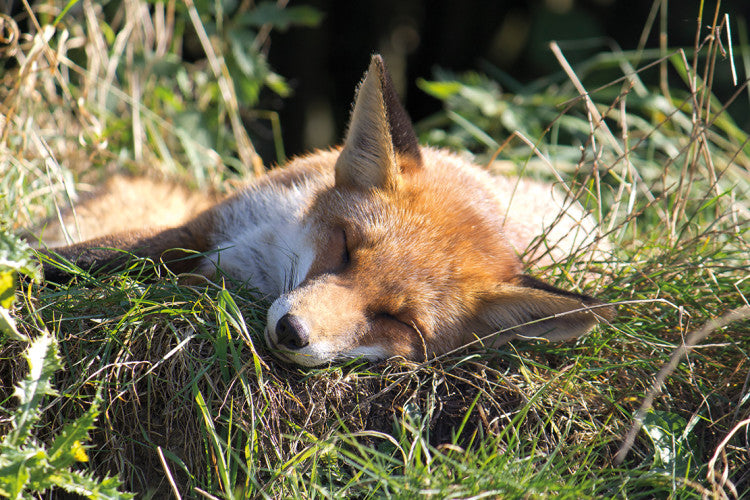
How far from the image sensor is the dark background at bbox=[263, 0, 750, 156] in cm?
748

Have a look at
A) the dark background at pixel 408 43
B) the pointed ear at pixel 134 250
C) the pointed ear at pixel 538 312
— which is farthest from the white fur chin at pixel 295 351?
the dark background at pixel 408 43

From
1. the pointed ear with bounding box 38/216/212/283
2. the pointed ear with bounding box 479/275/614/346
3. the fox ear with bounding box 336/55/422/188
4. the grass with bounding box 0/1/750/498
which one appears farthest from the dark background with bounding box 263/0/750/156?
the pointed ear with bounding box 479/275/614/346

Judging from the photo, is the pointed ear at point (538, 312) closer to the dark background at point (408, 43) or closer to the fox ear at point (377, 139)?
the fox ear at point (377, 139)

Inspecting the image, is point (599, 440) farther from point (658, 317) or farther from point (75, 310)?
point (75, 310)

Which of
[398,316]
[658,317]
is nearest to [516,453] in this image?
[398,316]

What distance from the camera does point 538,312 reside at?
2.74 m

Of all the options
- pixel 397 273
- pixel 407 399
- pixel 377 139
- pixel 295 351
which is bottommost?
pixel 407 399

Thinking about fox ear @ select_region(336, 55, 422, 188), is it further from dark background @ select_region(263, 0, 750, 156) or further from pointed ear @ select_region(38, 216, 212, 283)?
dark background @ select_region(263, 0, 750, 156)

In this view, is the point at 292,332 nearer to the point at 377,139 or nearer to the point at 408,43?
the point at 377,139

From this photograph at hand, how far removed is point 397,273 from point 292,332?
1.88 ft

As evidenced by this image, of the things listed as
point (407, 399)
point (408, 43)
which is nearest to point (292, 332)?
point (407, 399)

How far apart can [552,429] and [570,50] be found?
5077mm

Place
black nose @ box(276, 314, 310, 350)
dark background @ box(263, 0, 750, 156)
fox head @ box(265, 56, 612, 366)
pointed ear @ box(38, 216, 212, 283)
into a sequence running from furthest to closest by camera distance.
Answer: dark background @ box(263, 0, 750, 156), pointed ear @ box(38, 216, 212, 283), fox head @ box(265, 56, 612, 366), black nose @ box(276, 314, 310, 350)

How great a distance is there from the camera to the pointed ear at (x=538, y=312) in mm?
2598
